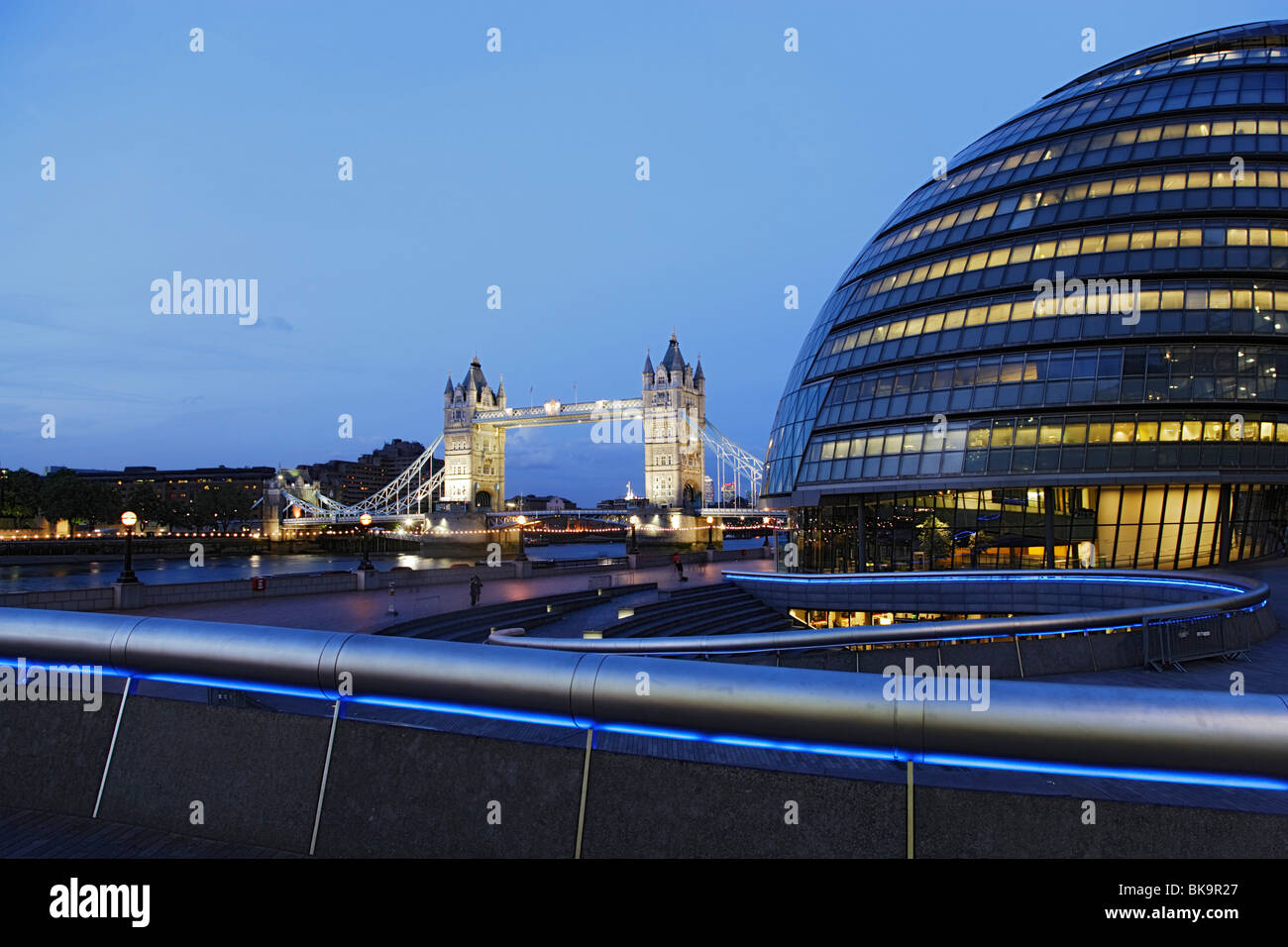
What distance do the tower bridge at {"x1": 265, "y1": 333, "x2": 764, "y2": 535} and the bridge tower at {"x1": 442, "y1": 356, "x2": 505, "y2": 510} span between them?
228mm

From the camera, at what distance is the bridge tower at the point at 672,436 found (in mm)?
150875

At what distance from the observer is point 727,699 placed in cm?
331

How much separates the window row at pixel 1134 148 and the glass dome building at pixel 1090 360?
10cm

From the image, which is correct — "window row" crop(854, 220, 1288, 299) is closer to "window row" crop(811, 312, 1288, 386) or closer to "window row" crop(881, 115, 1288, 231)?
"window row" crop(811, 312, 1288, 386)

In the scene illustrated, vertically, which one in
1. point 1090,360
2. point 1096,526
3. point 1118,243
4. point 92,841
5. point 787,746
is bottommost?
point 1096,526

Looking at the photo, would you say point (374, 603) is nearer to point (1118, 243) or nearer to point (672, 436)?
point (1118, 243)

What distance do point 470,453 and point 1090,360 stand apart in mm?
157148

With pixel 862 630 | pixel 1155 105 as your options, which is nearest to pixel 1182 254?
pixel 1155 105

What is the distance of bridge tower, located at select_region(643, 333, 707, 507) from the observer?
495ft

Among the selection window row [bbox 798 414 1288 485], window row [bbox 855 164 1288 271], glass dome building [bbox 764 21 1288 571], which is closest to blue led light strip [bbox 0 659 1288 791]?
glass dome building [bbox 764 21 1288 571]

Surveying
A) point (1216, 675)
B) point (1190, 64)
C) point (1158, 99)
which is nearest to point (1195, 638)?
point (1216, 675)

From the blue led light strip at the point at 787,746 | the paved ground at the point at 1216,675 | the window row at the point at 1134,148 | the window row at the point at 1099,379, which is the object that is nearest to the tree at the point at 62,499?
the window row at the point at 1099,379

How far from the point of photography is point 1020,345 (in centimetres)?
3167
